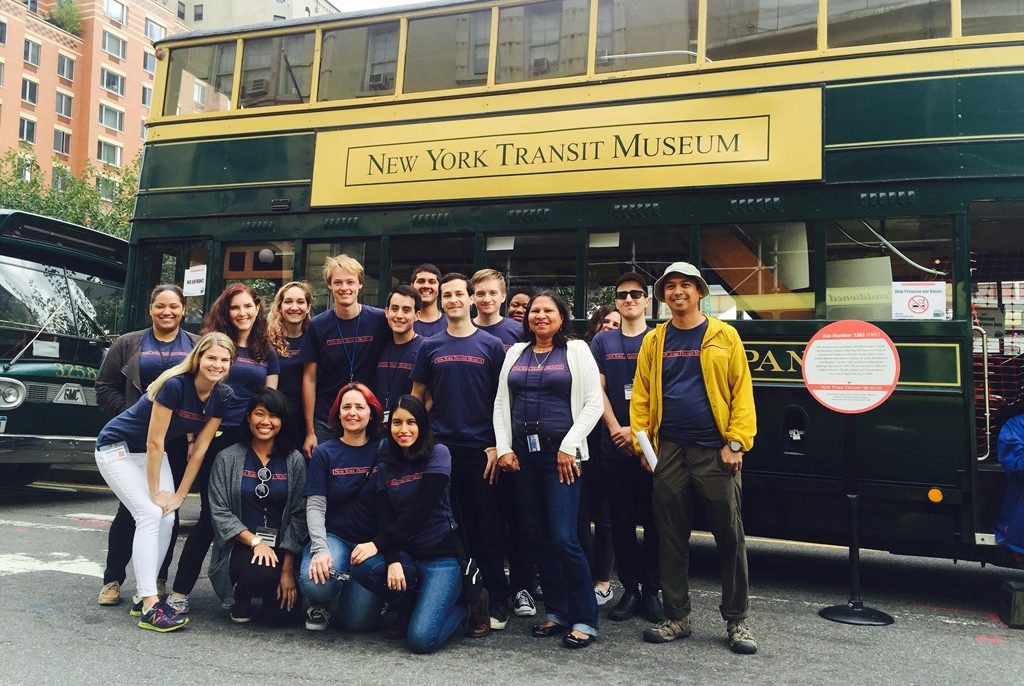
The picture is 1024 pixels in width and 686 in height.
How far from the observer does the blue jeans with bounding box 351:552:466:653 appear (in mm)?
4082

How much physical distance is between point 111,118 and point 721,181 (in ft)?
150

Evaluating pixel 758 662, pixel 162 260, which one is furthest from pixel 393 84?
pixel 758 662

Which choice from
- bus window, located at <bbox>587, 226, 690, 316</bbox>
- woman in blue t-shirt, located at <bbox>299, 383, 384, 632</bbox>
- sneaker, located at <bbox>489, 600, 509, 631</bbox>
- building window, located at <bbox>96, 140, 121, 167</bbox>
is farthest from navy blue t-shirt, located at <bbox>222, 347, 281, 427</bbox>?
building window, located at <bbox>96, 140, 121, 167</bbox>

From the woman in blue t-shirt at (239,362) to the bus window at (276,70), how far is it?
2829 millimetres

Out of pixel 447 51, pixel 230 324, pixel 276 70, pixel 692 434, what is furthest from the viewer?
pixel 276 70

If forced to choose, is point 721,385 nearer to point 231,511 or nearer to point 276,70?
point 231,511

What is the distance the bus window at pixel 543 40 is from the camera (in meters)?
6.24

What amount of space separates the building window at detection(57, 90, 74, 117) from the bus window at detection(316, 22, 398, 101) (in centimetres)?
4171

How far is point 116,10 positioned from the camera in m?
45.2

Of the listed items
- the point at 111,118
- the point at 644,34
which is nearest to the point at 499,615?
the point at 644,34

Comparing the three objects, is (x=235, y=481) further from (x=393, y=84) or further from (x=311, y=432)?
(x=393, y=84)

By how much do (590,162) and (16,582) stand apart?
4.65m

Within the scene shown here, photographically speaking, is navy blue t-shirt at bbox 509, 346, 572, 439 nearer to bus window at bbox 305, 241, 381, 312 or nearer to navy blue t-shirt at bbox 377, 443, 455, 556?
navy blue t-shirt at bbox 377, 443, 455, 556

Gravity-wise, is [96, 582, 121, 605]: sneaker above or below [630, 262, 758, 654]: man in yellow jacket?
below
